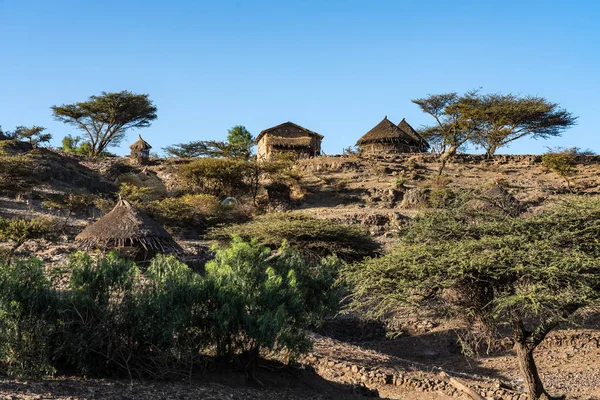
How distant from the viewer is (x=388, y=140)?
149 ft

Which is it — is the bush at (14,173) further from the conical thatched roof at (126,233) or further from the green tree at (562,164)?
the green tree at (562,164)

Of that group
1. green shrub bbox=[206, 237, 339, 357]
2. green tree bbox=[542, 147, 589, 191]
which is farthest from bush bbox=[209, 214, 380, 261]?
green tree bbox=[542, 147, 589, 191]

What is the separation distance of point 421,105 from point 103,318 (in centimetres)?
4090

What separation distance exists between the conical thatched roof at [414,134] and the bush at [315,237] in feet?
90.4

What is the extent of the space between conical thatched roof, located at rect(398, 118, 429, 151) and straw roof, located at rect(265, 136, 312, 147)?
342 inches

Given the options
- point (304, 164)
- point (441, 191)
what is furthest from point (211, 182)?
point (441, 191)

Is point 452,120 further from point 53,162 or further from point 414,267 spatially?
point 414,267

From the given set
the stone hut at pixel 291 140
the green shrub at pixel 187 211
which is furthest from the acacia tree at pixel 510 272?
the stone hut at pixel 291 140

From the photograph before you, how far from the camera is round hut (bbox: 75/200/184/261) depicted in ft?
58.2

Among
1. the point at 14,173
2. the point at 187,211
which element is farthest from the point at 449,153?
the point at 14,173

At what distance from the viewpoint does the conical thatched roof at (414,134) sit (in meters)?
47.7

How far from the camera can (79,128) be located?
1762 inches

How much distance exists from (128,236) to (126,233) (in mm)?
176

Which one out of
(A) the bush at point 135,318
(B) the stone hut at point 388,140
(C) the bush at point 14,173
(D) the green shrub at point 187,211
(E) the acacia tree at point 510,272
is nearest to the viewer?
(A) the bush at point 135,318
